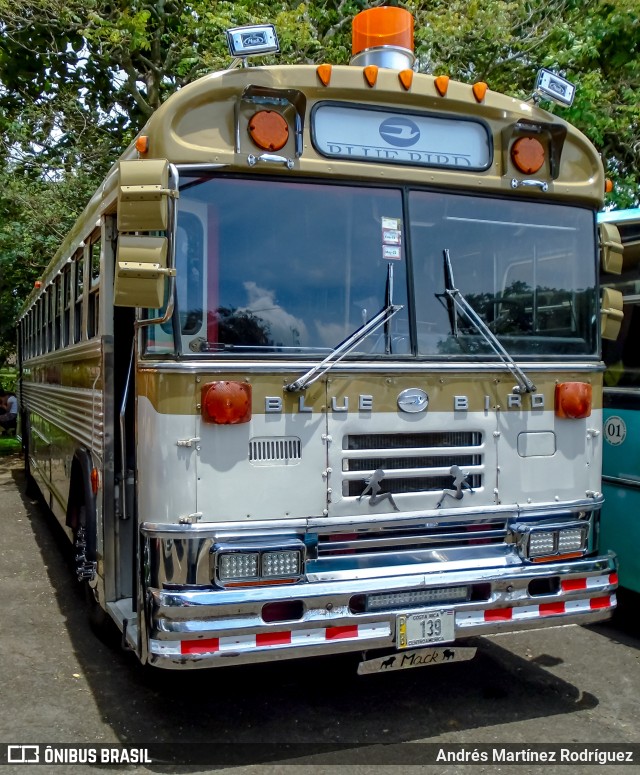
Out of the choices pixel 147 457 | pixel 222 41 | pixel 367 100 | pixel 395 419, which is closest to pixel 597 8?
pixel 222 41

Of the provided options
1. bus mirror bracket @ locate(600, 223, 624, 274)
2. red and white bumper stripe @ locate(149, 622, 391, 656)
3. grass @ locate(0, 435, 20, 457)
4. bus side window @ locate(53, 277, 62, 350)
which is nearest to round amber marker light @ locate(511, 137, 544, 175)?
bus mirror bracket @ locate(600, 223, 624, 274)

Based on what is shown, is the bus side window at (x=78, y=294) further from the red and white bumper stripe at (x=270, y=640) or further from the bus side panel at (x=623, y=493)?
the bus side panel at (x=623, y=493)

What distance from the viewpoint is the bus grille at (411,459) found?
13.5 ft

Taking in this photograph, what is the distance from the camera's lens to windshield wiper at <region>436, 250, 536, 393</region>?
439 centimetres

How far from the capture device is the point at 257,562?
3807 mm

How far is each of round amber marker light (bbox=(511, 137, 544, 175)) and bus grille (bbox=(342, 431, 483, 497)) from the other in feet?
4.86

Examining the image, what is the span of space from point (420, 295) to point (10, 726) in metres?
3.05

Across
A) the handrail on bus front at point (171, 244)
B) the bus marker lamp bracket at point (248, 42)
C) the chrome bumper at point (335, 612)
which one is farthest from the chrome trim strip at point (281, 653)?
the bus marker lamp bracket at point (248, 42)

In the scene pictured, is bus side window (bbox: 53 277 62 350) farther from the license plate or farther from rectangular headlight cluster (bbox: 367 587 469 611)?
the license plate

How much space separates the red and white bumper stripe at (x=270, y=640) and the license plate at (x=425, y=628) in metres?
0.08

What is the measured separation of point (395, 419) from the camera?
418 cm

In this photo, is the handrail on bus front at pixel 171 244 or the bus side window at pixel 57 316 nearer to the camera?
the handrail on bus front at pixel 171 244

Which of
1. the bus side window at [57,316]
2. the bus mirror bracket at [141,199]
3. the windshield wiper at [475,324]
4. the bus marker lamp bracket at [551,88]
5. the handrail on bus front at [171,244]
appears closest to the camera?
the bus mirror bracket at [141,199]

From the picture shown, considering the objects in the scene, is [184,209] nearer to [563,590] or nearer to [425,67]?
[563,590]
